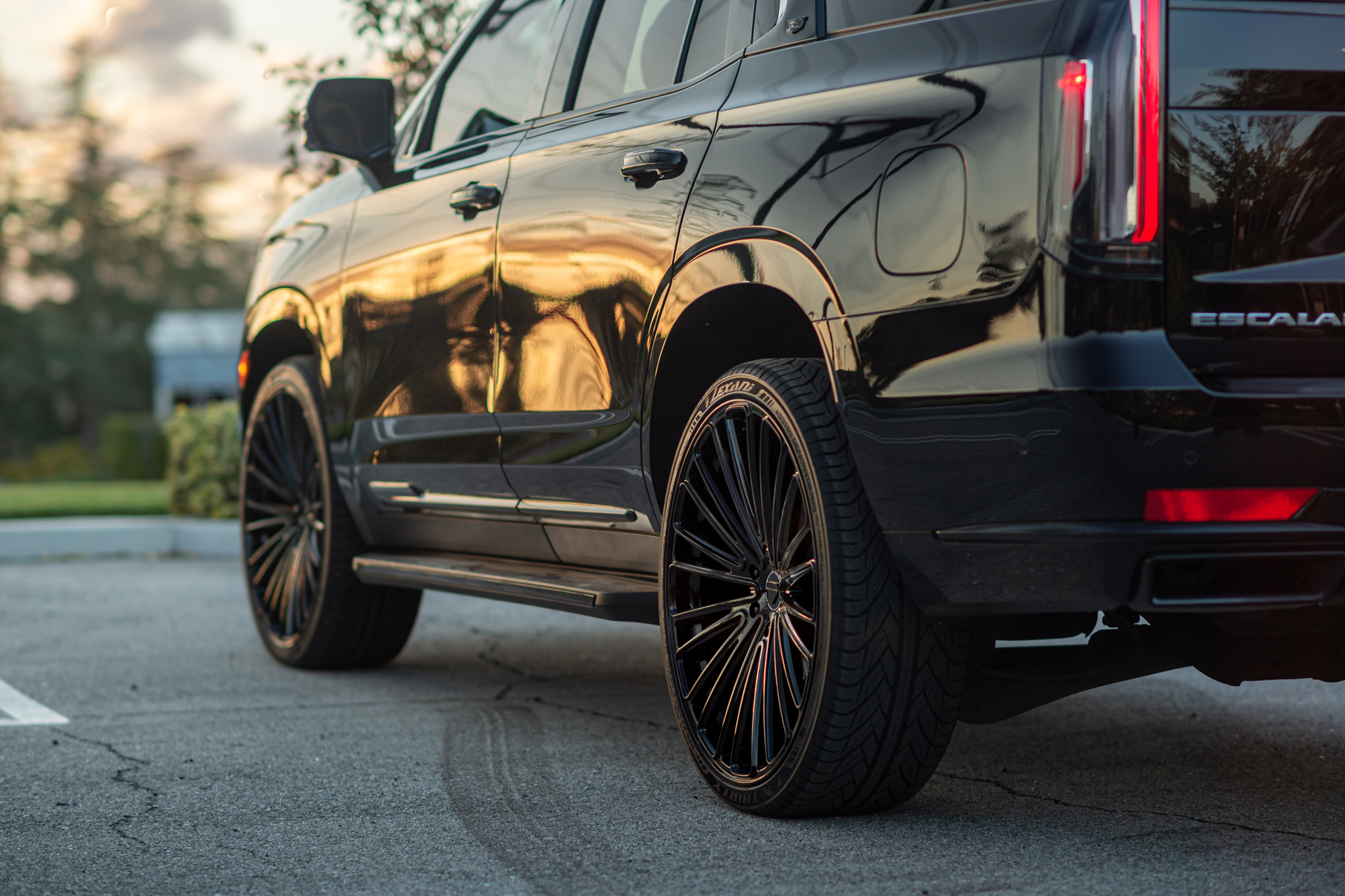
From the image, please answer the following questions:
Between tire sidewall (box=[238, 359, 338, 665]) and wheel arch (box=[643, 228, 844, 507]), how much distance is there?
6.14ft

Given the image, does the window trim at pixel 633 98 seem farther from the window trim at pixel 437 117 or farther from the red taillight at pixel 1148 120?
the red taillight at pixel 1148 120

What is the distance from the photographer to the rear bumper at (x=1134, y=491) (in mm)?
2475

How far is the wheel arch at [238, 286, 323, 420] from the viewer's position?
518 centimetres

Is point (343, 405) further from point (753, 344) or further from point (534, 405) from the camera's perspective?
point (753, 344)

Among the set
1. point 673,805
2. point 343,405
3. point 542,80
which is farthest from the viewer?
point 343,405

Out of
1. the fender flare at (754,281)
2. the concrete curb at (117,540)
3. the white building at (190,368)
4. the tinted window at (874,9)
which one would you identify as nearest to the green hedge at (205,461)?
the concrete curb at (117,540)

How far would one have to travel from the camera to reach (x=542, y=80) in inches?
168

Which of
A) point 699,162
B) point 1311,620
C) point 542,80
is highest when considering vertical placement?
point 542,80

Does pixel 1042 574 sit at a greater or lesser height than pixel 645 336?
lesser

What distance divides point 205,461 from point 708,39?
27.9 feet

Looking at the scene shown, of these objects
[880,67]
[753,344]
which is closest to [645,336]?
[753,344]

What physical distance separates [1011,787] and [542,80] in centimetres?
227

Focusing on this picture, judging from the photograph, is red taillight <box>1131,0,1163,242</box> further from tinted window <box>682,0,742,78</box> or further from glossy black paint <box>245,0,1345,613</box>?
tinted window <box>682,0,742,78</box>

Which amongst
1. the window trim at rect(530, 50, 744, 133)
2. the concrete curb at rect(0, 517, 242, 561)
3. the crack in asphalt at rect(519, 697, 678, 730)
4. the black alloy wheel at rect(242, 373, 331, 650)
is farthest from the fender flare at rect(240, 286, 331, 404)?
the concrete curb at rect(0, 517, 242, 561)
